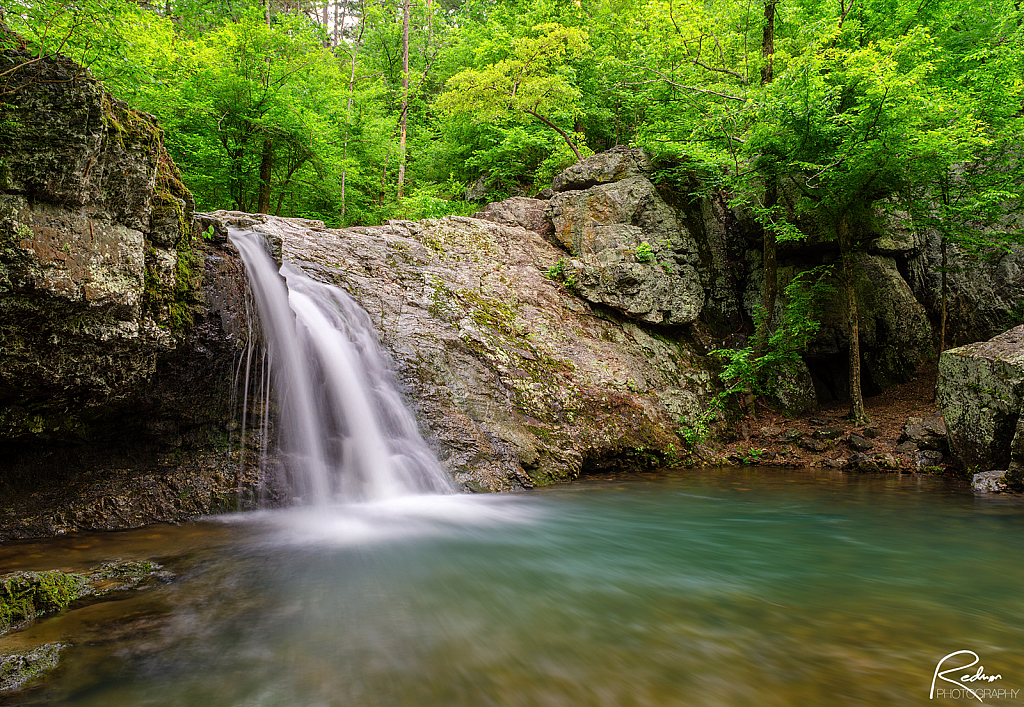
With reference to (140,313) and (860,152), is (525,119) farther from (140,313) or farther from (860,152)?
(140,313)

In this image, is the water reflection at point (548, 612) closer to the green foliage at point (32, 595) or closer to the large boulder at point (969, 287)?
the green foliage at point (32, 595)

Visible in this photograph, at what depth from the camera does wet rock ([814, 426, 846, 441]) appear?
9875mm

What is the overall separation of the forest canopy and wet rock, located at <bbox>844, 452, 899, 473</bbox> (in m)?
4.32

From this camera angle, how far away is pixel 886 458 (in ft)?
29.5

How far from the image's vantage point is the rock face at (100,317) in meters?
3.48

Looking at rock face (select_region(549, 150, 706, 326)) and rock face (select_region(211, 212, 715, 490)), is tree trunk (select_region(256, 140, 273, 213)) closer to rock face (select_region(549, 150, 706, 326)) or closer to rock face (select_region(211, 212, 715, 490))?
rock face (select_region(211, 212, 715, 490))

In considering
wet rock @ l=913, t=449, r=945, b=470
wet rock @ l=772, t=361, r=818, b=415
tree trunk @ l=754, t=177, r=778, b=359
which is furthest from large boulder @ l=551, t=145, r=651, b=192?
wet rock @ l=913, t=449, r=945, b=470

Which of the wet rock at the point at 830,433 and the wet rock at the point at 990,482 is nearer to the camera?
the wet rock at the point at 990,482

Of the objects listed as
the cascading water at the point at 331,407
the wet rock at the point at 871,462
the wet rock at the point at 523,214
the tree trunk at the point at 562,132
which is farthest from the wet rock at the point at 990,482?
the tree trunk at the point at 562,132

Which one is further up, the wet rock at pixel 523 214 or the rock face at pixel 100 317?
the wet rock at pixel 523 214

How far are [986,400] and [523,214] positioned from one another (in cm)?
877

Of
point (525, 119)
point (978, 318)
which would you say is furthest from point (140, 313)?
point (978, 318)

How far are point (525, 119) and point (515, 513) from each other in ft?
40.9

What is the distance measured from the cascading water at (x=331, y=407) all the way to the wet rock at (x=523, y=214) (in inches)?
228
